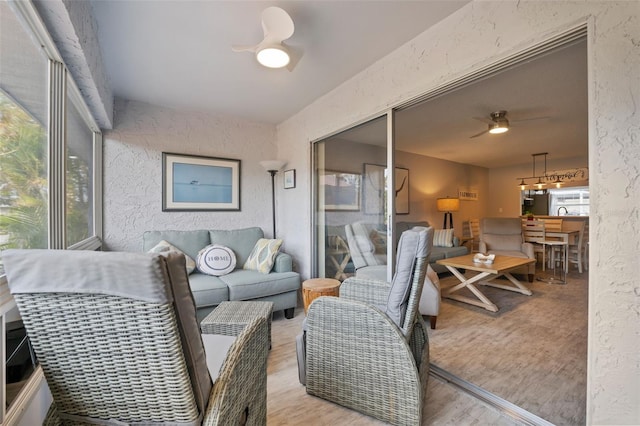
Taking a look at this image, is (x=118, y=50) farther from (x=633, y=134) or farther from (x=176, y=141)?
(x=633, y=134)

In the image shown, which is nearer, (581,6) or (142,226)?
(581,6)

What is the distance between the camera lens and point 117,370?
0.75 metres

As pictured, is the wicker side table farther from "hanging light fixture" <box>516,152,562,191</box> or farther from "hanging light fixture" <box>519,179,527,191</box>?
"hanging light fixture" <box>519,179,527,191</box>

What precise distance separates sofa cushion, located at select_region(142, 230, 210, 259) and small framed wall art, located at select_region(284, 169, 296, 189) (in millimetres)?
1230

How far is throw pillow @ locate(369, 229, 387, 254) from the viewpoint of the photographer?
2445 mm

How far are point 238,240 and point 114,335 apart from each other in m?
2.69

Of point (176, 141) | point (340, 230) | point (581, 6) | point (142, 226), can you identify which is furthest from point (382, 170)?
point (142, 226)

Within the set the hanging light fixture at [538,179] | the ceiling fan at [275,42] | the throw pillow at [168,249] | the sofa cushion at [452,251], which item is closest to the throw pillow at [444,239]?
the sofa cushion at [452,251]

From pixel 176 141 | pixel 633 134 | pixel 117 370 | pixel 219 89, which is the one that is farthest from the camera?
pixel 176 141

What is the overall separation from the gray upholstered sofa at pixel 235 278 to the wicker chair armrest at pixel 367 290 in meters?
1.12

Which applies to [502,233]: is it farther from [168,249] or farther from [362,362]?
[168,249]

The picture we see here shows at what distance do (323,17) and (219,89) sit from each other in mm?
1466

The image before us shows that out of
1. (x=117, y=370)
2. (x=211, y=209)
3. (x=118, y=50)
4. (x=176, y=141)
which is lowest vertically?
(x=117, y=370)

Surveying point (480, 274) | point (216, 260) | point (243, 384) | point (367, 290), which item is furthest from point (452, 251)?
point (243, 384)
